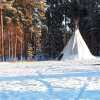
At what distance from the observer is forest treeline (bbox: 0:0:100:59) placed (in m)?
32.3

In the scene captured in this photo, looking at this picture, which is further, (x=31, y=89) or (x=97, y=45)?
(x=97, y=45)

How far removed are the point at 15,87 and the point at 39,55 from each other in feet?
80.9

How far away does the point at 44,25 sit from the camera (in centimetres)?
3666

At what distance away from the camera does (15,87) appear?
10.3 m

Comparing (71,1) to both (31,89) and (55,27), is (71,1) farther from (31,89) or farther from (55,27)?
(31,89)

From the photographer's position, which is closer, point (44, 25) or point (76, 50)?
point (76, 50)

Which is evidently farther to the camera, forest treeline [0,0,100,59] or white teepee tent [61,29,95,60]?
forest treeline [0,0,100,59]

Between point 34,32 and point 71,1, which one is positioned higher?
point 71,1

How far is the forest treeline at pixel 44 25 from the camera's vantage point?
32.3m

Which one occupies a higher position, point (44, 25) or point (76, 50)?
point (44, 25)

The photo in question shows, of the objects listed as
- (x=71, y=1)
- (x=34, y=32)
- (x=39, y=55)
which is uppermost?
(x=71, y=1)

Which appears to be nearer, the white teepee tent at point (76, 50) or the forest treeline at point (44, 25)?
the white teepee tent at point (76, 50)

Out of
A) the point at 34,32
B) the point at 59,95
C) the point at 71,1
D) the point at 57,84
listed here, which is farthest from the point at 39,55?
the point at 59,95

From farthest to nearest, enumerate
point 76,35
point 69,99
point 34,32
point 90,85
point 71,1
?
point 71,1, point 34,32, point 76,35, point 90,85, point 69,99
